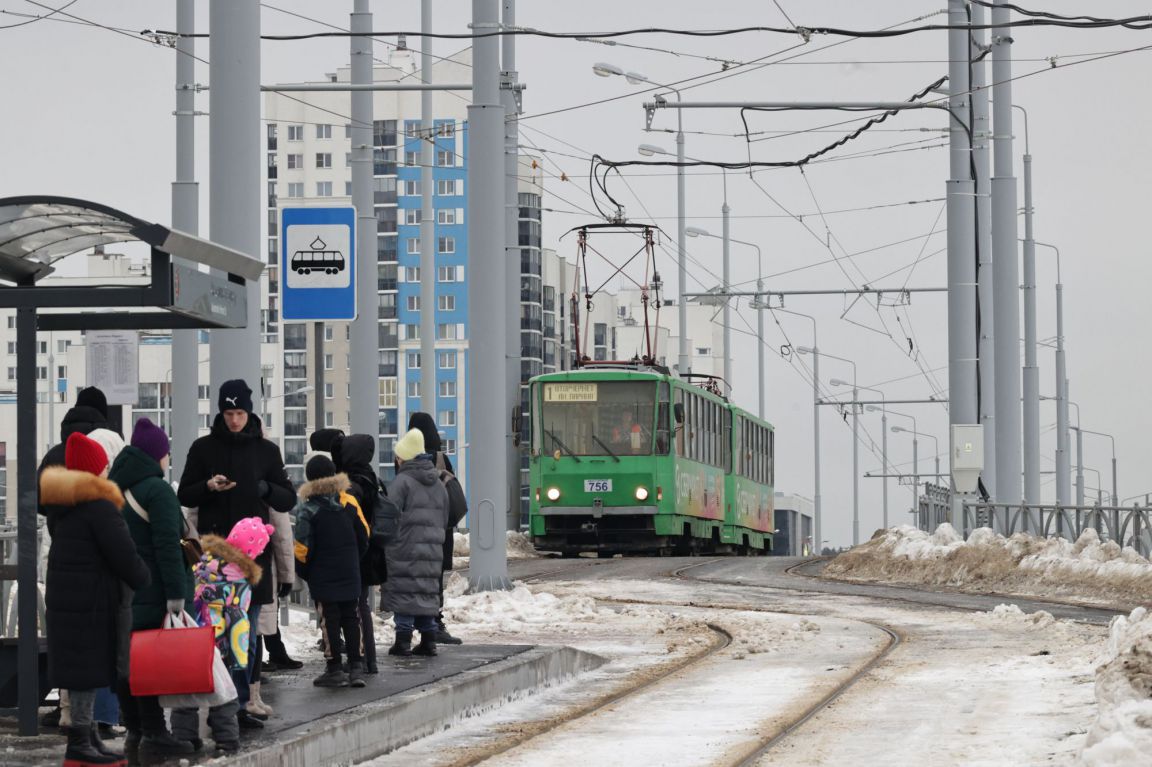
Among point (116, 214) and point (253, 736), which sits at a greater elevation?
point (116, 214)

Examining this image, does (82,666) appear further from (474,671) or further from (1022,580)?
(1022,580)

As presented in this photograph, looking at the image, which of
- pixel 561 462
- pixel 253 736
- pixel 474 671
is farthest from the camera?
pixel 561 462

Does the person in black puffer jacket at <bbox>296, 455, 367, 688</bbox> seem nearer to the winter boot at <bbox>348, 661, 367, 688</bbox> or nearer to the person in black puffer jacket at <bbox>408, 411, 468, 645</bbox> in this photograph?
the winter boot at <bbox>348, 661, 367, 688</bbox>

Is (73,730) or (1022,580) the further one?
(1022,580)

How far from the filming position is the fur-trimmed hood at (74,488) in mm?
8805

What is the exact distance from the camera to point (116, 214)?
9.05 metres

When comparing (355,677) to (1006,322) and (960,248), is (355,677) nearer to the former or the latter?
(960,248)

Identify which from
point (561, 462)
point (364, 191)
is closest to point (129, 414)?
point (561, 462)

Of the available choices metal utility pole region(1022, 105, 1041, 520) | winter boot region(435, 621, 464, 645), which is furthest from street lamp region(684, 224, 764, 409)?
winter boot region(435, 621, 464, 645)

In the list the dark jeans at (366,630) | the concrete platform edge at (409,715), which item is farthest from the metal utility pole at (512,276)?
the dark jeans at (366,630)

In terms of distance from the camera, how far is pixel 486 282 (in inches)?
802

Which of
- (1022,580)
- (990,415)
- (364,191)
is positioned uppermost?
(364,191)

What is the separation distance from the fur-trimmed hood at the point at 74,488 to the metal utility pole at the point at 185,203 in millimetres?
14045

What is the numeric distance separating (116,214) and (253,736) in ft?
7.84
